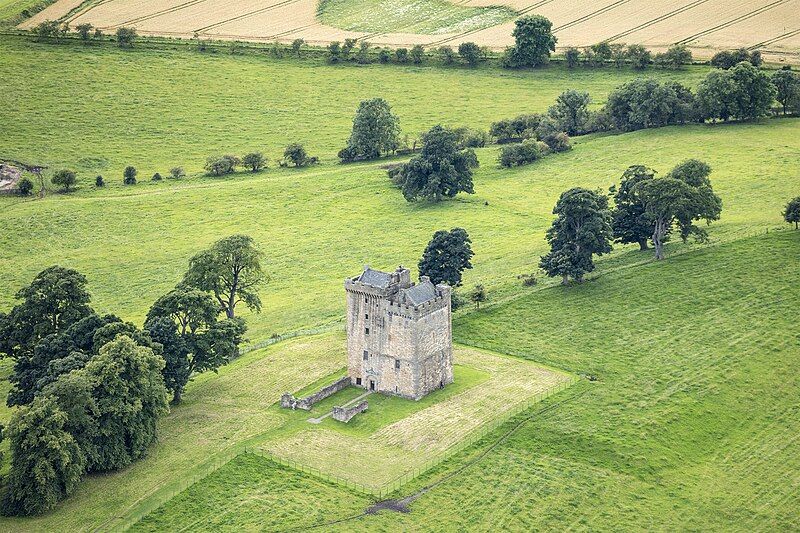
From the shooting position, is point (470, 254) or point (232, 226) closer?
point (470, 254)

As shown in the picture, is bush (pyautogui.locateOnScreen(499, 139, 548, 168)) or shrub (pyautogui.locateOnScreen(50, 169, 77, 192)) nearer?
shrub (pyautogui.locateOnScreen(50, 169, 77, 192))

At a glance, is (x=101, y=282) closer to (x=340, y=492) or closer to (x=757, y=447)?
(x=340, y=492)

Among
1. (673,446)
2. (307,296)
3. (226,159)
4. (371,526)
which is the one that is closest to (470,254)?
(307,296)

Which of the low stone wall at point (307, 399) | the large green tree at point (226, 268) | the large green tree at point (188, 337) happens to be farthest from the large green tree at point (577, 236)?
the large green tree at point (188, 337)

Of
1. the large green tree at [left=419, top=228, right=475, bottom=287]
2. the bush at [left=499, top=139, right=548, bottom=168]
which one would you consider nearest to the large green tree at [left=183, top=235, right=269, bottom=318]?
the large green tree at [left=419, top=228, right=475, bottom=287]

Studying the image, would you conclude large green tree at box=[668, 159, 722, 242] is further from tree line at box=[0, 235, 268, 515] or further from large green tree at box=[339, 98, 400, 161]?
large green tree at box=[339, 98, 400, 161]

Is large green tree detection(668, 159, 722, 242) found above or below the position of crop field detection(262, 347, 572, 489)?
above

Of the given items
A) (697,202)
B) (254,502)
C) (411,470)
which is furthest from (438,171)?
(254,502)
